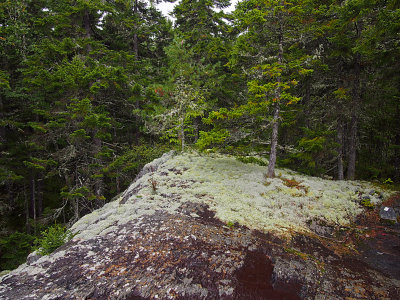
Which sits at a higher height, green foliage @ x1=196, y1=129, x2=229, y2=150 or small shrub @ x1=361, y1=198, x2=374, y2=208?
green foliage @ x1=196, y1=129, x2=229, y2=150

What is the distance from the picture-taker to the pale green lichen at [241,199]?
7219mm

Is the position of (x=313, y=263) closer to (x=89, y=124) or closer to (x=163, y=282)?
(x=163, y=282)

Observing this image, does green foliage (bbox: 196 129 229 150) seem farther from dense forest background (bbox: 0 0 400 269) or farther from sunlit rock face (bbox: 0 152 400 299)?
sunlit rock face (bbox: 0 152 400 299)

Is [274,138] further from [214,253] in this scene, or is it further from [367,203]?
[214,253]

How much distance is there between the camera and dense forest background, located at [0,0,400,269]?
384 inches

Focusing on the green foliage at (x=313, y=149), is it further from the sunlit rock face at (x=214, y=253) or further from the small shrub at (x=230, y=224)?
the small shrub at (x=230, y=224)

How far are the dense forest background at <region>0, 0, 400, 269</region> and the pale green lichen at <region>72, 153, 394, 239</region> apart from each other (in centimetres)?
152

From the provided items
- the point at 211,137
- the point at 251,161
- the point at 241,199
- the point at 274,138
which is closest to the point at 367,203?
the point at 274,138

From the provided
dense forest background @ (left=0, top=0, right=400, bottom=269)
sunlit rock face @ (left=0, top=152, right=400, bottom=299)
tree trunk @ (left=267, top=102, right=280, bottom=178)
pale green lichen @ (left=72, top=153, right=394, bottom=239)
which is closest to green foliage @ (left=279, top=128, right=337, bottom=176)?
dense forest background @ (left=0, top=0, right=400, bottom=269)

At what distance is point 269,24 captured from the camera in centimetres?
982

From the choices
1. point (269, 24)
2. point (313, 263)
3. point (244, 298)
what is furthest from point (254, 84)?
point (244, 298)

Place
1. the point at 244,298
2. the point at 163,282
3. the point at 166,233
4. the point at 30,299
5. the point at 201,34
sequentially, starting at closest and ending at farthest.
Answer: the point at 30,299, the point at 244,298, the point at 163,282, the point at 166,233, the point at 201,34

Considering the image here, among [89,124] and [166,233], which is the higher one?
[89,124]

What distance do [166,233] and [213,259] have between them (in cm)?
163
